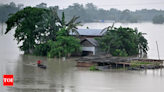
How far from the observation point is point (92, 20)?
1673 inches

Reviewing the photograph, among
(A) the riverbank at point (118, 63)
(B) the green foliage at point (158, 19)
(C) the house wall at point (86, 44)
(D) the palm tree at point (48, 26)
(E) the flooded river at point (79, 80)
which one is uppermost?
(B) the green foliage at point (158, 19)

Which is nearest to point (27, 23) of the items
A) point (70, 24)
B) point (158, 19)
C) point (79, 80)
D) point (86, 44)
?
Answer: point (70, 24)

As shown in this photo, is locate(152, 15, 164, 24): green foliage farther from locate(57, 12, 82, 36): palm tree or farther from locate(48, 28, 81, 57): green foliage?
locate(48, 28, 81, 57): green foliage

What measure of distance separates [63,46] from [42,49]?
158 cm

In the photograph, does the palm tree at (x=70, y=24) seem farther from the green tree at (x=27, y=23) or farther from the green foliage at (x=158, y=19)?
the green foliage at (x=158, y=19)

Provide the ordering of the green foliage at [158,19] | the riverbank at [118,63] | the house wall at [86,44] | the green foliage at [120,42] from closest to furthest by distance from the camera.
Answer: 1. the riverbank at [118,63]
2. the green foliage at [120,42]
3. the house wall at [86,44]
4. the green foliage at [158,19]

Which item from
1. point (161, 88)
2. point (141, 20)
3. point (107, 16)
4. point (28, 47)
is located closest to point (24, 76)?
point (161, 88)

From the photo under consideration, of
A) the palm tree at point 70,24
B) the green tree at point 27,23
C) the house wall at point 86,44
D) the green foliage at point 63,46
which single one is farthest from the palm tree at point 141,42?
the green tree at point 27,23

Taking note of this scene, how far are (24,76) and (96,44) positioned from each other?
21.2ft

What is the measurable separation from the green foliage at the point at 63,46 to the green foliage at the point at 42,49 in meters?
0.73

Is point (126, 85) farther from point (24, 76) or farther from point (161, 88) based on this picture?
point (24, 76)

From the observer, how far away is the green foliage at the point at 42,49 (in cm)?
1708

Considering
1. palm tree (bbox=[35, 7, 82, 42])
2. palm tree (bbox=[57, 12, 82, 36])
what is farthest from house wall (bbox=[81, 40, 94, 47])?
palm tree (bbox=[35, 7, 82, 42])

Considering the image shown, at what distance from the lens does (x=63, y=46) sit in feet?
53.0
